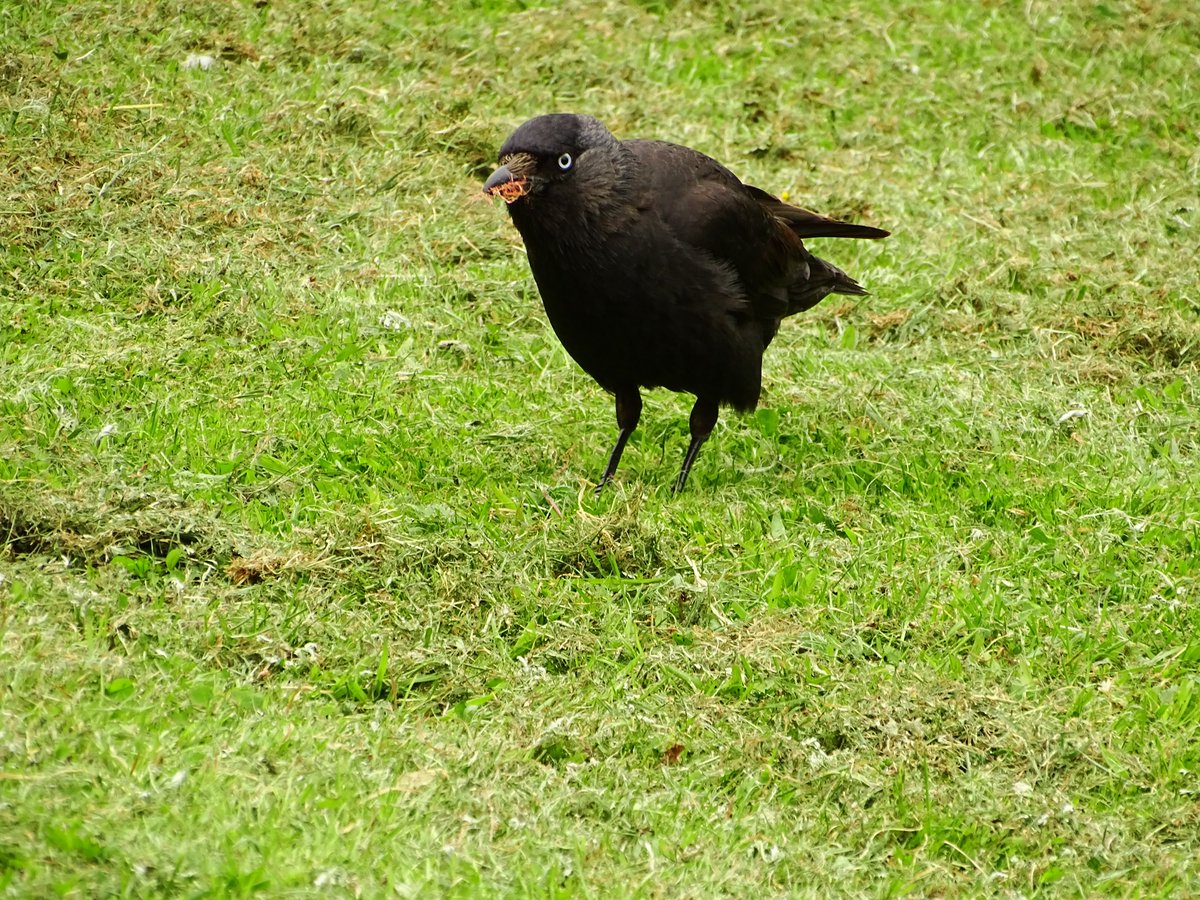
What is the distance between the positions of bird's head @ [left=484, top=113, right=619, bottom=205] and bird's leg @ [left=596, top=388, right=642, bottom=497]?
938mm

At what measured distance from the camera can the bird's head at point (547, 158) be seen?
5.79 m

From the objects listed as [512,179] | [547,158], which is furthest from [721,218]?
[512,179]

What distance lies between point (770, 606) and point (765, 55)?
5.95 metres

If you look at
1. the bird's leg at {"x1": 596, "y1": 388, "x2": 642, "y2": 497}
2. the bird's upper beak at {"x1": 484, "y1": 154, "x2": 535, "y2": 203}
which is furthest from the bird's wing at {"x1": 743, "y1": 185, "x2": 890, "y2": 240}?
the bird's upper beak at {"x1": 484, "y1": 154, "x2": 535, "y2": 203}

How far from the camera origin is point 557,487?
20.1ft

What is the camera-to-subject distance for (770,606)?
5.29 meters

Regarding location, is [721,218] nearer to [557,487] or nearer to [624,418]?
[624,418]

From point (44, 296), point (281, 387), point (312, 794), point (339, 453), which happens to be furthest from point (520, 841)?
point (44, 296)

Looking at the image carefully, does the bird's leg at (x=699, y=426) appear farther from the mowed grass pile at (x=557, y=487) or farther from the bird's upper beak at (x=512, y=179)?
the bird's upper beak at (x=512, y=179)

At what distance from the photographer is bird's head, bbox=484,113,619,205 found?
5.79 metres

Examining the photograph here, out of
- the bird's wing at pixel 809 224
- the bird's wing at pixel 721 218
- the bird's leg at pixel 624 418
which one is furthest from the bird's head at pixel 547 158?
the bird's wing at pixel 809 224

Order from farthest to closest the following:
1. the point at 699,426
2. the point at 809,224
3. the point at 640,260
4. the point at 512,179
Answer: the point at 809,224 < the point at 699,426 < the point at 640,260 < the point at 512,179

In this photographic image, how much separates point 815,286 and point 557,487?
5.74 feet

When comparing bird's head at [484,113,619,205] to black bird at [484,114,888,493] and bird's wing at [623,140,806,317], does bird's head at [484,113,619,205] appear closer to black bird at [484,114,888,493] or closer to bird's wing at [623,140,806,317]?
black bird at [484,114,888,493]
